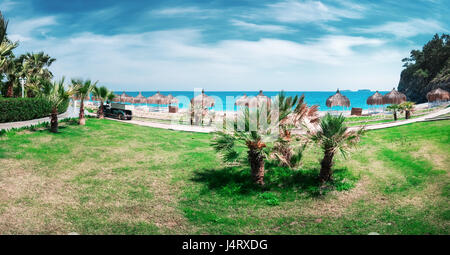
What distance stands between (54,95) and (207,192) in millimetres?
10972

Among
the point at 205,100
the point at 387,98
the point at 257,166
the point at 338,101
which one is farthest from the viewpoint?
the point at 387,98

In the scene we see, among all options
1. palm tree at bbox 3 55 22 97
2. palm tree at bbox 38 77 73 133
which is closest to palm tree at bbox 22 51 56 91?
palm tree at bbox 3 55 22 97

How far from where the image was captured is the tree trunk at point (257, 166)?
9.39 meters

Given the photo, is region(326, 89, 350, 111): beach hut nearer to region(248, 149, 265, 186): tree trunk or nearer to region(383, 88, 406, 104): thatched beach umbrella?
region(383, 88, 406, 104): thatched beach umbrella

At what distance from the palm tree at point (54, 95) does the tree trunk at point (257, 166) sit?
1133cm

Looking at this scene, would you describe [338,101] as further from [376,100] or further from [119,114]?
[119,114]

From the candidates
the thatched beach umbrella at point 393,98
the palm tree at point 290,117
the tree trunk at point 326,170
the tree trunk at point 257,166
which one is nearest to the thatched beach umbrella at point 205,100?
the palm tree at point 290,117

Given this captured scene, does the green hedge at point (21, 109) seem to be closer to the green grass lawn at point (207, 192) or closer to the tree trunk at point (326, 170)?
the green grass lawn at point (207, 192)

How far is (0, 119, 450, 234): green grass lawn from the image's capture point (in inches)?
268

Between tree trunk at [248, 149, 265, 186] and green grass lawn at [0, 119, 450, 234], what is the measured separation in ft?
1.20

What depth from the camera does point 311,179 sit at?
995 centimetres

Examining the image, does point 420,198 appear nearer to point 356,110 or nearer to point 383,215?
point 383,215

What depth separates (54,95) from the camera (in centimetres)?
1498

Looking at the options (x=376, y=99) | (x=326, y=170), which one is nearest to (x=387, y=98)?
(x=376, y=99)
